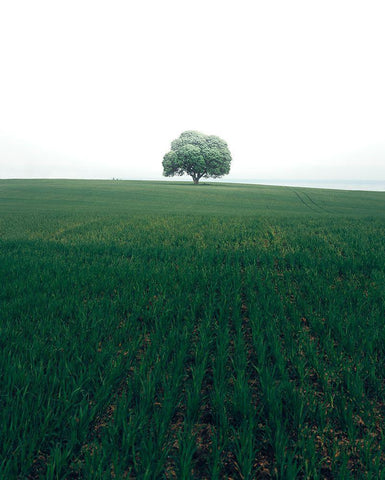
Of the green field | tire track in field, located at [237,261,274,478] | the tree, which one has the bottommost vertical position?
tire track in field, located at [237,261,274,478]

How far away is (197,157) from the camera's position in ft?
181

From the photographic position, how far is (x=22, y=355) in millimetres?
2629

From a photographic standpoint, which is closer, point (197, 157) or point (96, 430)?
point (96, 430)

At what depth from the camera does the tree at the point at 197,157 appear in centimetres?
5534

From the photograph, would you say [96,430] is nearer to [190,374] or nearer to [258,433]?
[190,374]

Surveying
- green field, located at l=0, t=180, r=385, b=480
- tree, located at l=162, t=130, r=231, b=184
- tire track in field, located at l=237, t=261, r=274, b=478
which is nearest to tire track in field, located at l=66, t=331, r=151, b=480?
green field, located at l=0, t=180, r=385, b=480

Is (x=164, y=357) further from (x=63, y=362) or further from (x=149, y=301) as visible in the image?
(x=149, y=301)

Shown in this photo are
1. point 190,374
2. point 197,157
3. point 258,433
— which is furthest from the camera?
point 197,157

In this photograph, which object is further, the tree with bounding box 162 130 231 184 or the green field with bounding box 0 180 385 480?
the tree with bounding box 162 130 231 184

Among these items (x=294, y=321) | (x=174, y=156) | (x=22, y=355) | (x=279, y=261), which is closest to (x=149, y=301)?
(x=22, y=355)

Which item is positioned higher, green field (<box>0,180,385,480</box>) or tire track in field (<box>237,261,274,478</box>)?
green field (<box>0,180,385,480</box>)

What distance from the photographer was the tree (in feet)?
182

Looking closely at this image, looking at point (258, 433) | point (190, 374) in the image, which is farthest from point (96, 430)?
point (258, 433)

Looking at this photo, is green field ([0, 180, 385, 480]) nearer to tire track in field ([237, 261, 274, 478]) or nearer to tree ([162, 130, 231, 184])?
tire track in field ([237, 261, 274, 478])
